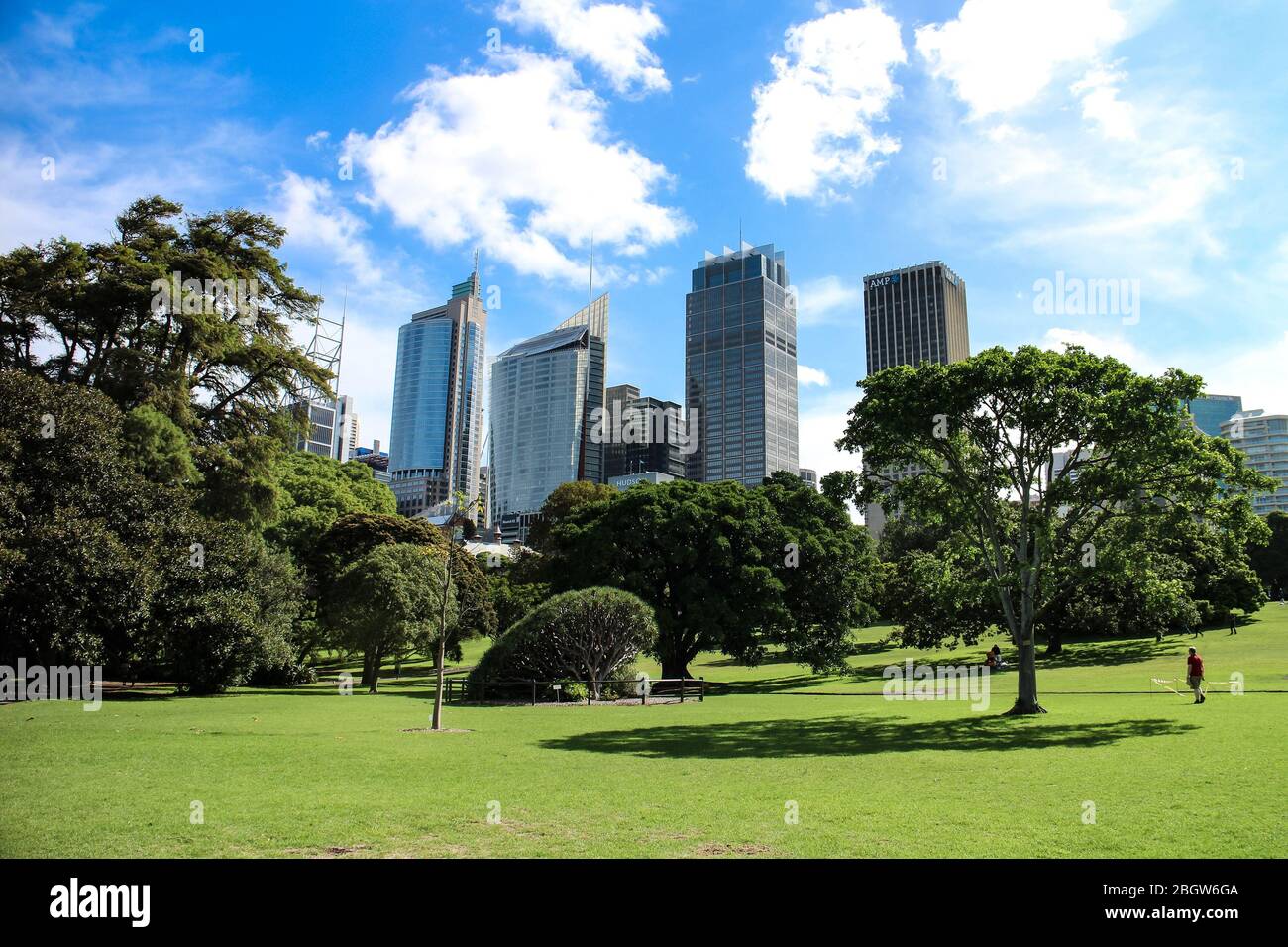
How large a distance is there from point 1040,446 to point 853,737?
9.42 meters

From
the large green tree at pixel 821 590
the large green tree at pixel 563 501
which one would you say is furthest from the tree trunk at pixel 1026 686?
the large green tree at pixel 563 501

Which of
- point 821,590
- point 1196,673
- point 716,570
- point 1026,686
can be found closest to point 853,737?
point 1026,686

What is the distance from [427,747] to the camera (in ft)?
52.0

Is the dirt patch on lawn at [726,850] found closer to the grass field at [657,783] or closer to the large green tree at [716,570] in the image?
the grass field at [657,783]

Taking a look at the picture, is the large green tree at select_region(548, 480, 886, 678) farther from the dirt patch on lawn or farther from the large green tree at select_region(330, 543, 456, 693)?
the dirt patch on lawn

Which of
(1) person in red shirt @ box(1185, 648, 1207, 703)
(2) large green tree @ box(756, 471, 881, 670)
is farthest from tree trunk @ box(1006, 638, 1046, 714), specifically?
(2) large green tree @ box(756, 471, 881, 670)

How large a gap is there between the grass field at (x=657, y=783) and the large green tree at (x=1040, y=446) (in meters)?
4.51

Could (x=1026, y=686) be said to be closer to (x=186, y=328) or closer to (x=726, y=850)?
(x=726, y=850)

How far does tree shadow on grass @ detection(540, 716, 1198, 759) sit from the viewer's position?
51.5ft

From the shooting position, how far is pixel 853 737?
18047mm

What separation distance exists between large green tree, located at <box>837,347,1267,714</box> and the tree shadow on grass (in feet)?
11.3

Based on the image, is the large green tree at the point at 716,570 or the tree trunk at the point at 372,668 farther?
the tree trunk at the point at 372,668

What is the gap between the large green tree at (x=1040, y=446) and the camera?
781 inches
